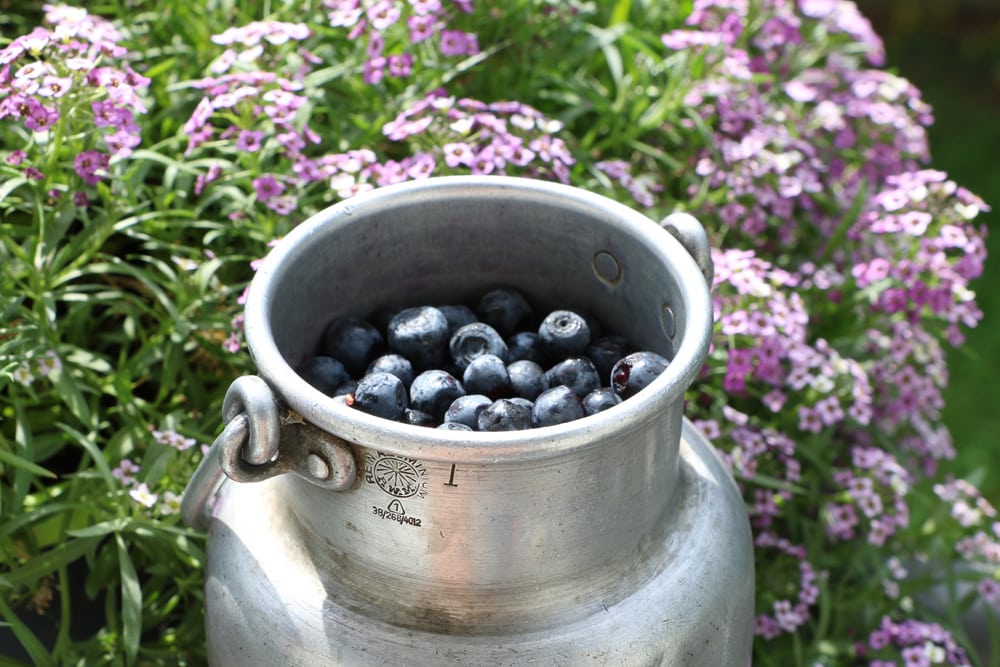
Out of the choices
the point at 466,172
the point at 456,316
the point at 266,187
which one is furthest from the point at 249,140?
the point at 456,316

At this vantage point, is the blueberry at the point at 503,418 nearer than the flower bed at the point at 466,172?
Yes

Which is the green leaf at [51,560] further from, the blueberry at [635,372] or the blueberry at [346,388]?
the blueberry at [635,372]

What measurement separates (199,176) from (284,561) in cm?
81

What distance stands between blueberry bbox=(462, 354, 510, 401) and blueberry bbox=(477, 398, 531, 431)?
0.08 meters

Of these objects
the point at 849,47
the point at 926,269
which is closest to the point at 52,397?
the point at 926,269

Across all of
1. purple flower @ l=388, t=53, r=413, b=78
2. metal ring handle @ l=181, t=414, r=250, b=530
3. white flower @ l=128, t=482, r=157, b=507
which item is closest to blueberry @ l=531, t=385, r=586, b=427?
metal ring handle @ l=181, t=414, r=250, b=530

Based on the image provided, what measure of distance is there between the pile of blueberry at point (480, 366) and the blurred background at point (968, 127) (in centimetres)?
122

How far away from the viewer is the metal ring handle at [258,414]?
1057 mm

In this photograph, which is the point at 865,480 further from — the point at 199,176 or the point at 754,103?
the point at 199,176

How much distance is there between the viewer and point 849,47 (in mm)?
2602

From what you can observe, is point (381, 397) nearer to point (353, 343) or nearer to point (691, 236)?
point (353, 343)

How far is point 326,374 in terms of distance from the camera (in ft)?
4.26

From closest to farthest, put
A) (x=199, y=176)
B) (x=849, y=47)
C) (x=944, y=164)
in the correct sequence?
(x=199, y=176) < (x=849, y=47) < (x=944, y=164)

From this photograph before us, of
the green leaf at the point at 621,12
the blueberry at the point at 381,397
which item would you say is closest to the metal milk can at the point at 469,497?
the blueberry at the point at 381,397
